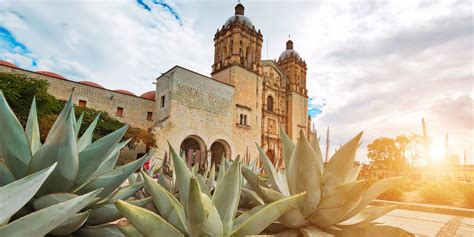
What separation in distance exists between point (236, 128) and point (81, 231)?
842 inches

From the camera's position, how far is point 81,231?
81 centimetres

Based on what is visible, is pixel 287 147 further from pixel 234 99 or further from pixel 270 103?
pixel 270 103

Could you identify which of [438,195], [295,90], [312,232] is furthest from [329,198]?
[295,90]

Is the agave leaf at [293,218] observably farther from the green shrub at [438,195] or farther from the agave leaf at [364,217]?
the green shrub at [438,195]

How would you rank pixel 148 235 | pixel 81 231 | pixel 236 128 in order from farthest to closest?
pixel 236 128 → pixel 81 231 → pixel 148 235

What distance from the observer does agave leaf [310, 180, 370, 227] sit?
0.85 m

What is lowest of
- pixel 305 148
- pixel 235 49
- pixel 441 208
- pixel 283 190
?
pixel 441 208

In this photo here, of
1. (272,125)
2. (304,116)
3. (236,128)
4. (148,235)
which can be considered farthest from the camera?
(304,116)

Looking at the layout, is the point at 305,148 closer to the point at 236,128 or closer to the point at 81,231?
the point at 81,231

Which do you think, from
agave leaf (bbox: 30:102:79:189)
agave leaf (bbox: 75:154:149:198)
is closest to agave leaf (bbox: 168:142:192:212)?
agave leaf (bbox: 75:154:149:198)

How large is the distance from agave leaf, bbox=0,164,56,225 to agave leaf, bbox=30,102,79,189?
0.22 m

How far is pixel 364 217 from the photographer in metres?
1.00

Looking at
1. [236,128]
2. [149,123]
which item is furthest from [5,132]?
[236,128]

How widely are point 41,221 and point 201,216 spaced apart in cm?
37
